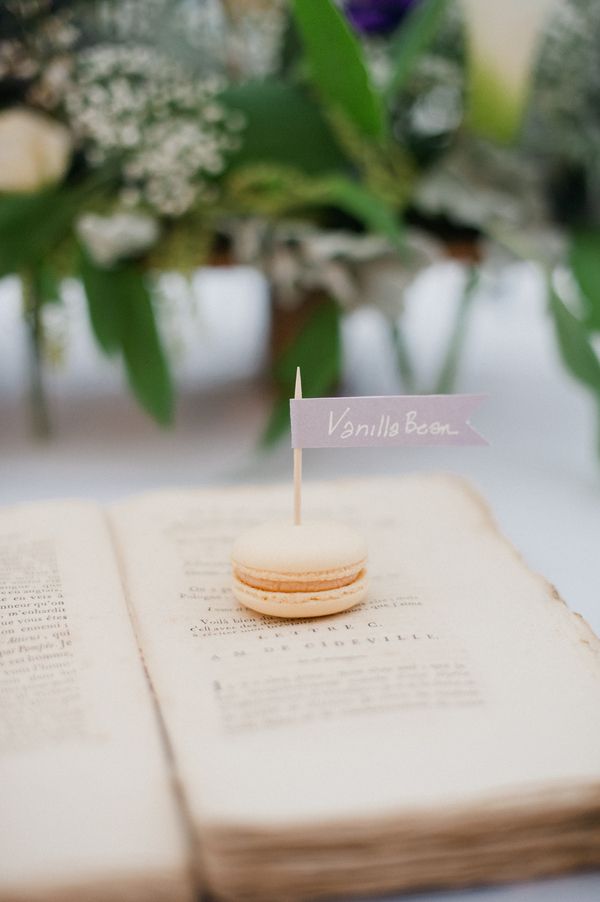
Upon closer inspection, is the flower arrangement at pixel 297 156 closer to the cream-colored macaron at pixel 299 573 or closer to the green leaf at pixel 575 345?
the green leaf at pixel 575 345

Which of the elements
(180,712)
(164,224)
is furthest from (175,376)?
(180,712)

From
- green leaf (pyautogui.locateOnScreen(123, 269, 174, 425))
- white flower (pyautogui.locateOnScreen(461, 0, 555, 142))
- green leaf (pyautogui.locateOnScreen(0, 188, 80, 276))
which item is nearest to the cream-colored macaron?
green leaf (pyautogui.locateOnScreen(123, 269, 174, 425))

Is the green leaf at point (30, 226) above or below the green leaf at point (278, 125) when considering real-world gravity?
below

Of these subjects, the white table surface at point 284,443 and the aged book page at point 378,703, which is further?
the white table surface at point 284,443

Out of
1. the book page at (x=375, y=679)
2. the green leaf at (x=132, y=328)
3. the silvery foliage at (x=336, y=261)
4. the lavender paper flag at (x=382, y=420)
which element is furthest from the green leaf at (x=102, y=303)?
the lavender paper flag at (x=382, y=420)

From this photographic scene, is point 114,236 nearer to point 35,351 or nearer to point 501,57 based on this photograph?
point 35,351

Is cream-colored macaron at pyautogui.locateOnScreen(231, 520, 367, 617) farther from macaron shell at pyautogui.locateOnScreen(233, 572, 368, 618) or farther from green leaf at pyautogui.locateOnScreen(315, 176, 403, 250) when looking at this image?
green leaf at pyautogui.locateOnScreen(315, 176, 403, 250)
